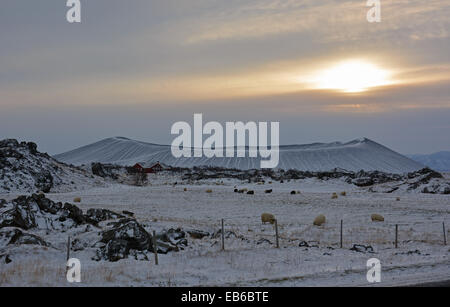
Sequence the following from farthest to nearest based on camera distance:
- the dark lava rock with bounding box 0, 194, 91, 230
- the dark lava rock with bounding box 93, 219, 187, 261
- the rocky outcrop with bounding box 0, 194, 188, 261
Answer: the dark lava rock with bounding box 0, 194, 91, 230
the rocky outcrop with bounding box 0, 194, 188, 261
the dark lava rock with bounding box 93, 219, 187, 261

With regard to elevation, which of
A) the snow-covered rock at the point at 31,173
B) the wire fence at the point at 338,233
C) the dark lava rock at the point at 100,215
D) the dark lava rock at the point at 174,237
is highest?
the snow-covered rock at the point at 31,173

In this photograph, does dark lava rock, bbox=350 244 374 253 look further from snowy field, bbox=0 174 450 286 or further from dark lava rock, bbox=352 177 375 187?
dark lava rock, bbox=352 177 375 187

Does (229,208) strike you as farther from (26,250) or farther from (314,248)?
(26,250)

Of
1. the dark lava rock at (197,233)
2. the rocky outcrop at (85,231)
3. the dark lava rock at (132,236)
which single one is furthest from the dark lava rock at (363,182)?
→ the dark lava rock at (132,236)

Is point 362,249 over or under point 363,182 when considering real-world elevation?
under

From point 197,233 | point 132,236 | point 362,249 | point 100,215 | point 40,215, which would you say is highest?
point 40,215

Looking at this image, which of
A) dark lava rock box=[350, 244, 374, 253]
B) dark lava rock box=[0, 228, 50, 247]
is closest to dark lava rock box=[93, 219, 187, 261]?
dark lava rock box=[0, 228, 50, 247]

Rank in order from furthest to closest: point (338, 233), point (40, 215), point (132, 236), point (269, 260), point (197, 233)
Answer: point (338, 233)
point (40, 215)
point (197, 233)
point (132, 236)
point (269, 260)

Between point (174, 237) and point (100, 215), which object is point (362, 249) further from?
point (100, 215)

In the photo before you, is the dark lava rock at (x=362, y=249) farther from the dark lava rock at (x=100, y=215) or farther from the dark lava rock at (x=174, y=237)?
the dark lava rock at (x=100, y=215)

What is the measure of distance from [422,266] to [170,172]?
351ft

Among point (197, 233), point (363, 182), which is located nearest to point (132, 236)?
point (197, 233)

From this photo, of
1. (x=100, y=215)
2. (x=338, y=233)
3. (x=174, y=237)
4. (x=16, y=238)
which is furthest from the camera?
(x=100, y=215)
